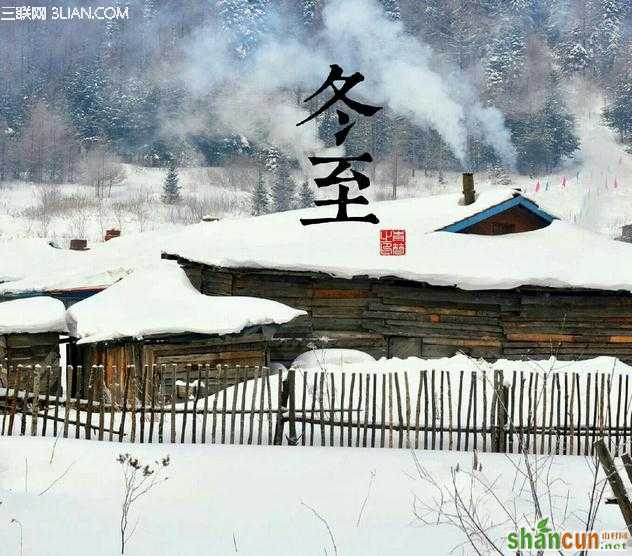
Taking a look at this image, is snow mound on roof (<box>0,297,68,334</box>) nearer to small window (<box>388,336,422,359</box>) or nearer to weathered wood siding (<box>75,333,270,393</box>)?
weathered wood siding (<box>75,333,270,393</box>)

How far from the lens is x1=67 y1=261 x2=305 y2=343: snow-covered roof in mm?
14375

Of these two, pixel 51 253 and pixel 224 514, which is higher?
pixel 51 253

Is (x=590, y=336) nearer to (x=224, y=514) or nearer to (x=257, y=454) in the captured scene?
(x=257, y=454)

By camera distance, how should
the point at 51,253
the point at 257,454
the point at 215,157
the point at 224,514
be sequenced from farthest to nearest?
1. the point at 215,157
2. the point at 51,253
3. the point at 257,454
4. the point at 224,514

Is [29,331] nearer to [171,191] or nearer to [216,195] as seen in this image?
[171,191]

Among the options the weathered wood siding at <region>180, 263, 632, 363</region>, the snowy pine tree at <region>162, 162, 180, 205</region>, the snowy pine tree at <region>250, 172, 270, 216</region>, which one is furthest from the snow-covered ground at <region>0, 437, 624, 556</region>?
the snowy pine tree at <region>162, 162, 180, 205</region>

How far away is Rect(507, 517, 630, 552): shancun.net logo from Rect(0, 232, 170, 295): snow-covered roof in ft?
74.7

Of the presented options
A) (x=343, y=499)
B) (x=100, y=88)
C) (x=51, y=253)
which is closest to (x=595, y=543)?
(x=343, y=499)

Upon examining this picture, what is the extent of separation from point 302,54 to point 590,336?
125 metres

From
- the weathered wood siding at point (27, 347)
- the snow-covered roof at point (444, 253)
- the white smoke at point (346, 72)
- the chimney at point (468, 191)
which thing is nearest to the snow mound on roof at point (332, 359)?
the snow-covered roof at point (444, 253)

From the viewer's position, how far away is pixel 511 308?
61.3 ft

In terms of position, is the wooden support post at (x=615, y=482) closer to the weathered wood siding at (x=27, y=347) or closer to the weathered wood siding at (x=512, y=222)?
the weathered wood siding at (x=27, y=347)

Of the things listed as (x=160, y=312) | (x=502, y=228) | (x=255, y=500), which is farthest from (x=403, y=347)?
(x=255, y=500)

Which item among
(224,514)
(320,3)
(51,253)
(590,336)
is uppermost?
(320,3)
